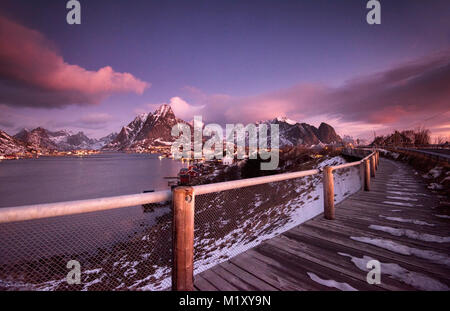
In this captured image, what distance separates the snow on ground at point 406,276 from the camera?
2.16 m

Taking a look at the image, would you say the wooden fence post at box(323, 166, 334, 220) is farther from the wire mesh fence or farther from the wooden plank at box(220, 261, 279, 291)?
the wire mesh fence

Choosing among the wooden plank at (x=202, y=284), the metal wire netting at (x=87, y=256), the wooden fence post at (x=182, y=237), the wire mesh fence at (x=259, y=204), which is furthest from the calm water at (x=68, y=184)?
the wooden fence post at (x=182, y=237)

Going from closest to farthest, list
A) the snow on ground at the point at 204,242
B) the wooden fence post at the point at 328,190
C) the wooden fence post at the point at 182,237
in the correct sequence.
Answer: the wooden fence post at the point at 182,237, the wooden fence post at the point at 328,190, the snow on ground at the point at 204,242

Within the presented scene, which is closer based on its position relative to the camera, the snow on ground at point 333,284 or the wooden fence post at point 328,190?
the snow on ground at point 333,284

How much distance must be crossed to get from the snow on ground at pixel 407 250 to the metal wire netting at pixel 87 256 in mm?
3768

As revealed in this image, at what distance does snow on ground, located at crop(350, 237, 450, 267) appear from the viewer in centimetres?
267

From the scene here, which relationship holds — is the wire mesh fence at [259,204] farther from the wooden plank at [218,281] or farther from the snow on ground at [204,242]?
the wooden plank at [218,281]

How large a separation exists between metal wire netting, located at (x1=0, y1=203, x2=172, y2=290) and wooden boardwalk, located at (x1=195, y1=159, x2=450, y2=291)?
2.01 meters

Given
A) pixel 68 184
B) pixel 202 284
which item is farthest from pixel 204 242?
pixel 68 184

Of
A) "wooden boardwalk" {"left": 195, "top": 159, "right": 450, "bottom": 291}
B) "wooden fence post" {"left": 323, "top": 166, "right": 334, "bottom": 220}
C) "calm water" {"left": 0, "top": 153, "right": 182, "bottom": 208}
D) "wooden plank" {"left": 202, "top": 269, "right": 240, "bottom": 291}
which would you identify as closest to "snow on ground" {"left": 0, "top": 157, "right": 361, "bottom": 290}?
"wooden fence post" {"left": 323, "top": 166, "right": 334, "bottom": 220}

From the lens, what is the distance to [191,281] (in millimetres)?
2059

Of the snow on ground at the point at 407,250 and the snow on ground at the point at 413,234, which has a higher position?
the snow on ground at the point at 413,234
